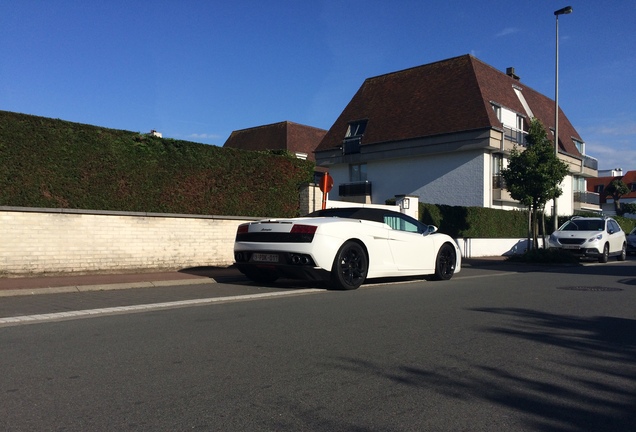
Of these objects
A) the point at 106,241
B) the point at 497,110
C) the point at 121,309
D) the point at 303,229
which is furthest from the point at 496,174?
the point at 121,309

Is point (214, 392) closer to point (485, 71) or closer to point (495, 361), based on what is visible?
point (495, 361)

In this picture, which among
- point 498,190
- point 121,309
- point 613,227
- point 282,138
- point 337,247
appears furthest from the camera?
point 282,138

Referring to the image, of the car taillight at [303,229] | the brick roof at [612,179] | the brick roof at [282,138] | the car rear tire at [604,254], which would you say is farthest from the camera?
the brick roof at [612,179]

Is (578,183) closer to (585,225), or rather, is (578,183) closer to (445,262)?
(585,225)

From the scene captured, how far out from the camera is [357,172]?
35812 millimetres

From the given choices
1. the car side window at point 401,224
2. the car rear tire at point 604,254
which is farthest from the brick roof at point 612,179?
the car side window at point 401,224

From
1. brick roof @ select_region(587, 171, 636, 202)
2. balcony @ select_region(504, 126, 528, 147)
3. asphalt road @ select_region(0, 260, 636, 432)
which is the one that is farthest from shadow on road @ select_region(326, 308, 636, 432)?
brick roof @ select_region(587, 171, 636, 202)

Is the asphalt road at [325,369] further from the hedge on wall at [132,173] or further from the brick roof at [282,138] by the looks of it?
the brick roof at [282,138]

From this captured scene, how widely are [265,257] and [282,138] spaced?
3378cm

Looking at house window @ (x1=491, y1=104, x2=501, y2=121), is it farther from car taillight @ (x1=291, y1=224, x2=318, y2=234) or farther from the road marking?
the road marking

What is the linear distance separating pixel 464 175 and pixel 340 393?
28147mm

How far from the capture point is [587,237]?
2006 cm

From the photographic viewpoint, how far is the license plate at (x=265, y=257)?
9.69 meters

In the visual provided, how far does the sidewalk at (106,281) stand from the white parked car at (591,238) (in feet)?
41.7
